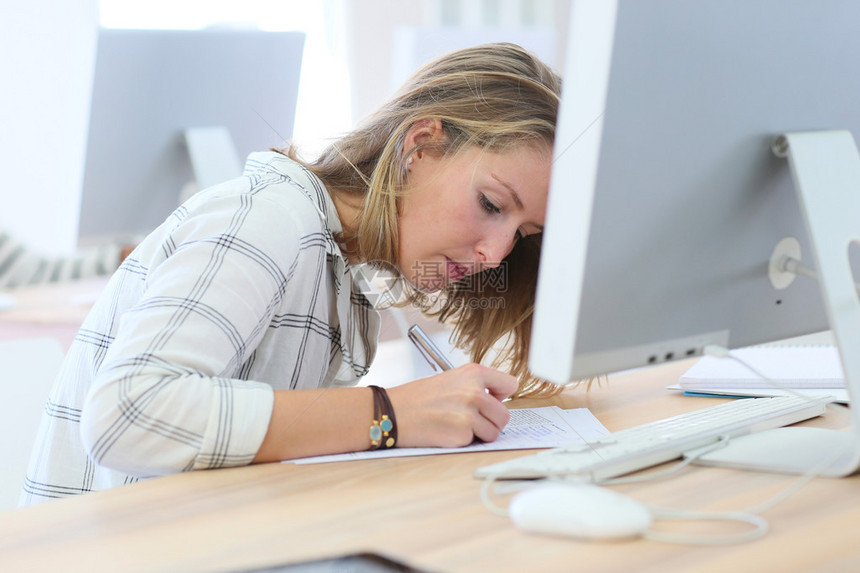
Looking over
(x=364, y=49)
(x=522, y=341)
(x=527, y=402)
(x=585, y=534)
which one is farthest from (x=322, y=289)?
(x=364, y=49)

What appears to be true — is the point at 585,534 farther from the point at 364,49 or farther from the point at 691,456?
the point at 364,49

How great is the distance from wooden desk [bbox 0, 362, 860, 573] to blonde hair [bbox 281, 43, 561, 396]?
405 mm

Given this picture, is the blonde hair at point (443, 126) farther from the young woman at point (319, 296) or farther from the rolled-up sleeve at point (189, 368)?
the rolled-up sleeve at point (189, 368)

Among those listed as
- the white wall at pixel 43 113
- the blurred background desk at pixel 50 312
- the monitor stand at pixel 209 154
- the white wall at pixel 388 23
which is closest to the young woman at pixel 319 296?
the monitor stand at pixel 209 154

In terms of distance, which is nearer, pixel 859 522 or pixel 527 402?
pixel 859 522

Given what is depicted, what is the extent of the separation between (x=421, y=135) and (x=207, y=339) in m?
0.44

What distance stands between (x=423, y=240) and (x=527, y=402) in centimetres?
25

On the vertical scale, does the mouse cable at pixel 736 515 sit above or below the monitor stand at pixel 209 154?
below

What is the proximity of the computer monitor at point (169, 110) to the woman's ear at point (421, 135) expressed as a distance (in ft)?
2.43

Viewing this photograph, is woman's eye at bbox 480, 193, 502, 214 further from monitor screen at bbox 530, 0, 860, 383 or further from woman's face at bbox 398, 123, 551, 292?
monitor screen at bbox 530, 0, 860, 383

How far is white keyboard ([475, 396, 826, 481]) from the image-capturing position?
650 mm

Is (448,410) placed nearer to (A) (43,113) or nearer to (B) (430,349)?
(B) (430,349)

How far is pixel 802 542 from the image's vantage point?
0.53m

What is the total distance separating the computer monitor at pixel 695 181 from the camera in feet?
1.84
